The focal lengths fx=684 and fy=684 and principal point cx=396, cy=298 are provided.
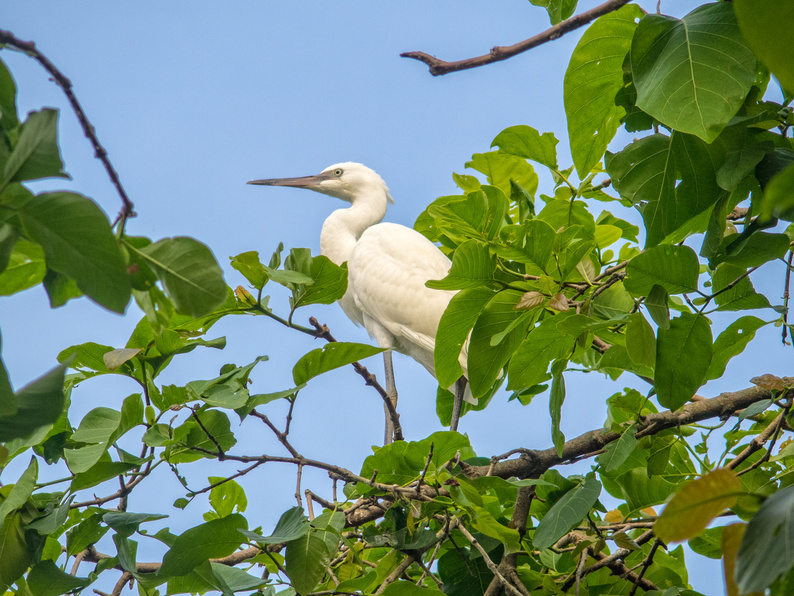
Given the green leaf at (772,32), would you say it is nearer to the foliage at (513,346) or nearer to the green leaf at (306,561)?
the foliage at (513,346)

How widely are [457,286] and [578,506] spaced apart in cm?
44

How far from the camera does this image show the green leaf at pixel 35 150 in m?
0.40

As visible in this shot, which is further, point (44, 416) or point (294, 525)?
point (294, 525)

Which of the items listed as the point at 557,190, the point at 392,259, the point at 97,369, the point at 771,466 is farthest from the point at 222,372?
the point at 392,259

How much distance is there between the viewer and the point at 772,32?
15.7 inches

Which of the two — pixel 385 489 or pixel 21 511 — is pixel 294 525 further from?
pixel 21 511

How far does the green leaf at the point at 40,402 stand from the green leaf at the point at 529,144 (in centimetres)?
102


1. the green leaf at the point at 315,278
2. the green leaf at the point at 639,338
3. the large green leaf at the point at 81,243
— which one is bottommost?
the large green leaf at the point at 81,243

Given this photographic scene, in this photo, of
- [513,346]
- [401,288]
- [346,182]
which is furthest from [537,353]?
[346,182]

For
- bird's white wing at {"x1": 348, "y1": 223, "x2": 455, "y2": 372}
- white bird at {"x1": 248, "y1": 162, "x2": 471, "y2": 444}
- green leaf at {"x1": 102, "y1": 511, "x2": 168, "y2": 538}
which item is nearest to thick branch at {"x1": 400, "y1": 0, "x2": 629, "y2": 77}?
green leaf at {"x1": 102, "y1": 511, "x2": 168, "y2": 538}

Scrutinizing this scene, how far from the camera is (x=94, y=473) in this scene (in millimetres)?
1001

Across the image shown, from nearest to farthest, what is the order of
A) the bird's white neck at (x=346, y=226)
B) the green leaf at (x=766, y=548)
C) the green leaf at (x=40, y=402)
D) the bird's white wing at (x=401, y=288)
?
1. the green leaf at (x=766, y=548)
2. the green leaf at (x=40, y=402)
3. the bird's white wing at (x=401, y=288)
4. the bird's white neck at (x=346, y=226)

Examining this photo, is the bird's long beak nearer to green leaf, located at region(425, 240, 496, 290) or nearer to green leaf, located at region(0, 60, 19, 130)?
green leaf, located at region(425, 240, 496, 290)

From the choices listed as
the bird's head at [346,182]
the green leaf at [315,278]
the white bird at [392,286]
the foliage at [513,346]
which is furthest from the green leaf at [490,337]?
the bird's head at [346,182]
